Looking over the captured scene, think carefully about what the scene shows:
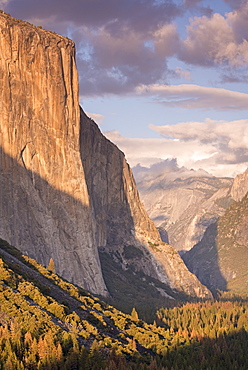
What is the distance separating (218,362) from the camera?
10188 cm

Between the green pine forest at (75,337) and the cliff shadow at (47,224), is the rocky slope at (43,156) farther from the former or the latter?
the green pine forest at (75,337)

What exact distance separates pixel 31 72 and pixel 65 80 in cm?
1486

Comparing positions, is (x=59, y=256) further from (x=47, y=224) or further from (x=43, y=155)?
(x=43, y=155)

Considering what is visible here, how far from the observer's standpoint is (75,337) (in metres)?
76.1

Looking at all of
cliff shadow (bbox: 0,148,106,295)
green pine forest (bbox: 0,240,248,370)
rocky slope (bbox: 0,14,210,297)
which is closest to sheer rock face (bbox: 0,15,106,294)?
cliff shadow (bbox: 0,148,106,295)

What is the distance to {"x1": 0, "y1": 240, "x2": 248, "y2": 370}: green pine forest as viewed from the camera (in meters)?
68.3

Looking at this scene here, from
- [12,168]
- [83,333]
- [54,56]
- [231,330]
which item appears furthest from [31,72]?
[83,333]

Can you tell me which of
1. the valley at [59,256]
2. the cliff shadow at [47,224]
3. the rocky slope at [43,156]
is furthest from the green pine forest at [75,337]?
the rocky slope at [43,156]

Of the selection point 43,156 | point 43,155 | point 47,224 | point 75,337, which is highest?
point 43,155

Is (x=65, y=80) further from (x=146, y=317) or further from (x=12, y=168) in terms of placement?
(x=146, y=317)

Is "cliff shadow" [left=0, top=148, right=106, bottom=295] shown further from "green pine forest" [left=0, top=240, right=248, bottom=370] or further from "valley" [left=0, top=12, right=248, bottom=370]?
"green pine forest" [left=0, top=240, right=248, bottom=370]

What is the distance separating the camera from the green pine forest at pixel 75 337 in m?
68.3

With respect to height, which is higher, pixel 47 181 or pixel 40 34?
pixel 40 34

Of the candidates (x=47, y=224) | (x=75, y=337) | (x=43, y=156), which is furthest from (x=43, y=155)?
(x=75, y=337)
